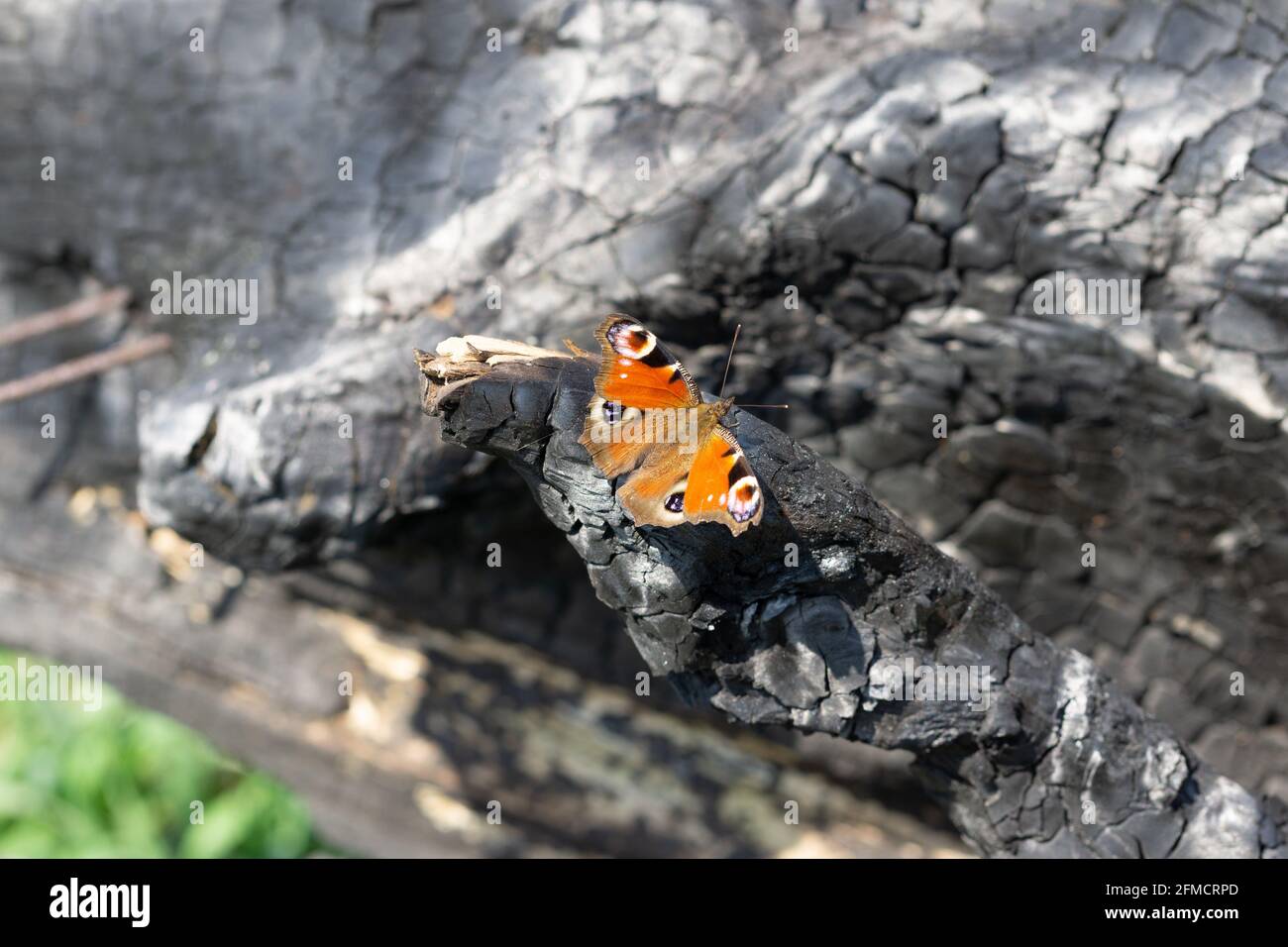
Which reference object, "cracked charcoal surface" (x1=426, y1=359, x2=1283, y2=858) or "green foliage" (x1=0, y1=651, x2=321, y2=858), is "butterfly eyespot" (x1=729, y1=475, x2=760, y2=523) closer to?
"cracked charcoal surface" (x1=426, y1=359, x2=1283, y2=858)

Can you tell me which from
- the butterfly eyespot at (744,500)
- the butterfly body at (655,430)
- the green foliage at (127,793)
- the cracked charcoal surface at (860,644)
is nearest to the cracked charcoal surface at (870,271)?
the cracked charcoal surface at (860,644)

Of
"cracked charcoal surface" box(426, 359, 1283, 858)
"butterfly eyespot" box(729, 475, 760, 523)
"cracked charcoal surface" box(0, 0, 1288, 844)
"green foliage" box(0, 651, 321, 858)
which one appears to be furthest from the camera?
"green foliage" box(0, 651, 321, 858)

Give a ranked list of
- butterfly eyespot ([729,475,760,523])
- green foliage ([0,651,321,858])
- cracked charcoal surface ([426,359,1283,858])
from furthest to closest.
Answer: green foliage ([0,651,321,858]) < cracked charcoal surface ([426,359,1283,858]) < butterfly eyespot ([729,475,760,523])

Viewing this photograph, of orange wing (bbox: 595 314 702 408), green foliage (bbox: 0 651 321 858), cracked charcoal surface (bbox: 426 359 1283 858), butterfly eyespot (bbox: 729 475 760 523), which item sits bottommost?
green foliage (bbox: 0 651 321 858)

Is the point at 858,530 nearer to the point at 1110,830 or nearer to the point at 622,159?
the point at 1110,830

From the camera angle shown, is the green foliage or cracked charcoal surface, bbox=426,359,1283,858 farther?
the green foliage

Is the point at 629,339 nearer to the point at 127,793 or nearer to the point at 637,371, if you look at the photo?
the point at 637,371

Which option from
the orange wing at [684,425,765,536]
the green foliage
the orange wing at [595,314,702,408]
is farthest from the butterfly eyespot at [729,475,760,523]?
the green foliage

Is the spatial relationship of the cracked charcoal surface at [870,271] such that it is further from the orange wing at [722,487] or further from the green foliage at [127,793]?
the green foliage at [127,793]
